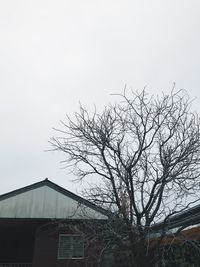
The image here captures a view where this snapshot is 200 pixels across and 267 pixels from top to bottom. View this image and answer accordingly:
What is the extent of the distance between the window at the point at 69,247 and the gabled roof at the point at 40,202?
1.18m

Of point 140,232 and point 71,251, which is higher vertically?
point 71,251

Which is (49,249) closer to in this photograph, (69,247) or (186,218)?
(69,247)


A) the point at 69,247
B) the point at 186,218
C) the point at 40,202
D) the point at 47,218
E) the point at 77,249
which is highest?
the point at 40,202

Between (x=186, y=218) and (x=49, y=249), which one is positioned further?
(x=49, y=249)

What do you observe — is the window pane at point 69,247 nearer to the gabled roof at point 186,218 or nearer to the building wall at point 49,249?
the building wall at point 49,249

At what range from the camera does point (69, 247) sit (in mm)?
15492

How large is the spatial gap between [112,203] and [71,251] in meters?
7.93

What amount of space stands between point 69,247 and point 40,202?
2376 millimetres

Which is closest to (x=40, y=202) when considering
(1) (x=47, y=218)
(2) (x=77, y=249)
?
(1) (x=47, y=218)

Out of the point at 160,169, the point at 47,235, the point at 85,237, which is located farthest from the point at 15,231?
the point at 160,169

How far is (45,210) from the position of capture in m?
15.3

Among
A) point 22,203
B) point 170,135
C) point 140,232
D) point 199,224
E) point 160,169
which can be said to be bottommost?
point 140,232

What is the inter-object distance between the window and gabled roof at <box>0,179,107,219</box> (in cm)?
118

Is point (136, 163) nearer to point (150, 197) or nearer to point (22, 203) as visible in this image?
point (150, 197)
